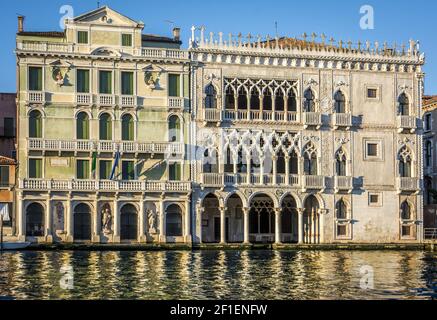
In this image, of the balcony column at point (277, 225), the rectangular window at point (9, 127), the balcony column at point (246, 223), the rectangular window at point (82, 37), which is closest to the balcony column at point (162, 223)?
the balcony column at point (246, 223)

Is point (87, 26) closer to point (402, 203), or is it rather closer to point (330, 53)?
point (330, 53)

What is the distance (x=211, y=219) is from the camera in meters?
49.9

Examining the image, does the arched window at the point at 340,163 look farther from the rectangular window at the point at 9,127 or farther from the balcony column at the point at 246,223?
the rectangular window at the point at 9,127

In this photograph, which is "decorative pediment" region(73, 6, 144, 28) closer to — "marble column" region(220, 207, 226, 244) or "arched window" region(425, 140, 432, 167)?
"marble column" region(220, 207, 226, 244)

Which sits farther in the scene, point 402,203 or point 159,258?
point 402,203

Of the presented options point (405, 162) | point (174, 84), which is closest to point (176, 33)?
point (174, 84)

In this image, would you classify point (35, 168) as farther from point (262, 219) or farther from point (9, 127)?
point (262, 219)

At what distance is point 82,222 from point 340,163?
1540cm

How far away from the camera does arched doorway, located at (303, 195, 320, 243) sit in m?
50.3

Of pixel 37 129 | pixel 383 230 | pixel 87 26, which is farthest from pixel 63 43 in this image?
pixel 383 230

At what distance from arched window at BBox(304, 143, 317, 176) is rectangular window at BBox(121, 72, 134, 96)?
10638 millimetres

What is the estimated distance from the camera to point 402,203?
5141 cm

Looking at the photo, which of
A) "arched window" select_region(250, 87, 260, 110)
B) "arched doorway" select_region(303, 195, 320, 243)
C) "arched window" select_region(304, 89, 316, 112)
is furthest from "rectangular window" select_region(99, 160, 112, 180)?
"arched window" select_region(304, 89, 316, 112)
